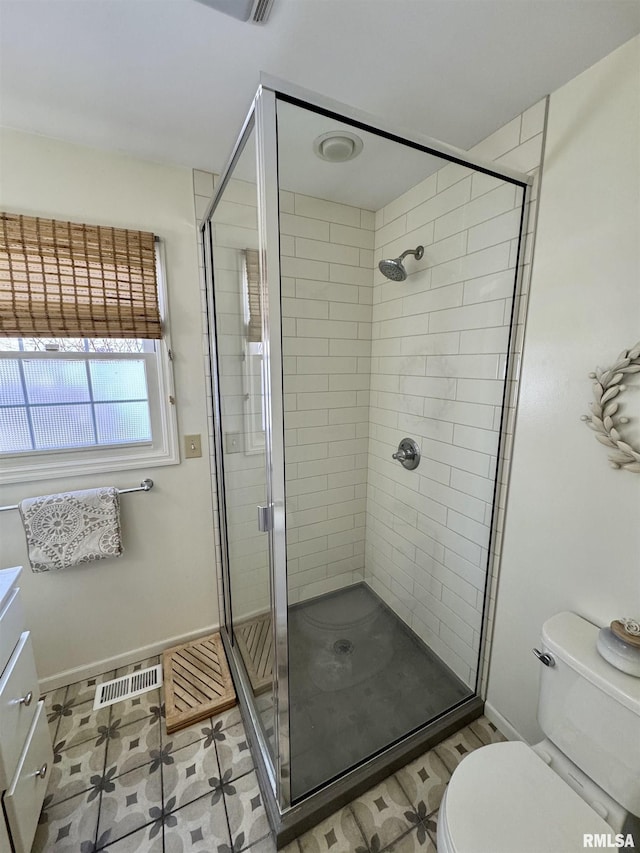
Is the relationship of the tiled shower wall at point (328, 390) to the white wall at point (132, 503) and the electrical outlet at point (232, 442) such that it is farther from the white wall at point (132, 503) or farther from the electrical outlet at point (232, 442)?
the white wall at point (132, 503)

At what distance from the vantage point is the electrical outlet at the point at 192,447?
1709 millimetres

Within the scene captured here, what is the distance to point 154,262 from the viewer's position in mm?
1509

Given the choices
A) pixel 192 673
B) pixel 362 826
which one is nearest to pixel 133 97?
pixel 192 673

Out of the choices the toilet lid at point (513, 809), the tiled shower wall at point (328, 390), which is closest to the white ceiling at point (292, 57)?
the tiled shower wall at point (328, 390)

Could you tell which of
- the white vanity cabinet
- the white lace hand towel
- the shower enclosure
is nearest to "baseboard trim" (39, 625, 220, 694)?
the shower enclosure

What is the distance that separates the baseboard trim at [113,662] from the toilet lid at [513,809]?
1453 mm

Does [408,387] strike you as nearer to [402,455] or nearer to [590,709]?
[402,455]

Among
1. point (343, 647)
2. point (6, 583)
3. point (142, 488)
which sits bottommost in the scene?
point (343, 647)

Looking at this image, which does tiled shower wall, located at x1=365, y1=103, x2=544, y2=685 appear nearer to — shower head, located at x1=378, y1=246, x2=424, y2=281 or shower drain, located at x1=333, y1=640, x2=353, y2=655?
shower head, located at x1=378, y1=246, x2=424, y2=281

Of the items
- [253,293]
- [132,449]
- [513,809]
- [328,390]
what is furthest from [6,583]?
[513,809]

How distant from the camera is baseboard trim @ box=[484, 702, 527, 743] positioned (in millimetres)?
1385

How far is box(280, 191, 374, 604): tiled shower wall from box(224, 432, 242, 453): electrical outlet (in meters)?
0.23

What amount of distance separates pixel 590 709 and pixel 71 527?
1934mm

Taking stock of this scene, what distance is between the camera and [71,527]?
1458 mm
